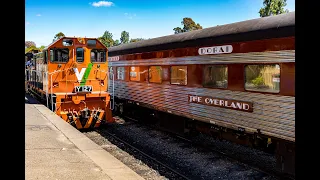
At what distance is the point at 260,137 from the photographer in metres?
8.01

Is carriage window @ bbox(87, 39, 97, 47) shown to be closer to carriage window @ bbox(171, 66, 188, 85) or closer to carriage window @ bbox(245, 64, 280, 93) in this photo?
carriage window @ bbox(171, 66, 188, 85)

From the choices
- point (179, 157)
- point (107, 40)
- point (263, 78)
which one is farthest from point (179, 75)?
point (107, 40)

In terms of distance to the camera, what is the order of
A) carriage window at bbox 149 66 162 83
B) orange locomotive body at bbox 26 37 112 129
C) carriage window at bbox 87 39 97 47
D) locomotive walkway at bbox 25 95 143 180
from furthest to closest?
carriage window at bbox 87 39 97 47 < orange locomotive body at bbox 26 37 112 129 < carriage window at bbox 149 66 162 83 < locomotive walkway at bbox 25 95 143 180

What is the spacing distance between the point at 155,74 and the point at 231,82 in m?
4.30

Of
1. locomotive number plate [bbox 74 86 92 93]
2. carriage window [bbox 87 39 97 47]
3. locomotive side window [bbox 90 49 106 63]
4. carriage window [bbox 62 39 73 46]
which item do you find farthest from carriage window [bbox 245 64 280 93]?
carriage window [bbox 62 39 73 46]

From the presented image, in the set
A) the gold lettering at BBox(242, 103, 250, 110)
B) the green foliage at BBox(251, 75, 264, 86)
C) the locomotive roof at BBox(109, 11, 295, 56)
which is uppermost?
the locomotive roof at BBox(109, 11, 295, 56)

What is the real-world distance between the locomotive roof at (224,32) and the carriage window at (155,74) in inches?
28.5

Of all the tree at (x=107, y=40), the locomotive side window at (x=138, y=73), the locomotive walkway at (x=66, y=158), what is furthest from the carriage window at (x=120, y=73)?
the tree at (x=107, y=40)

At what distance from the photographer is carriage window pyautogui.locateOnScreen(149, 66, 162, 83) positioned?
11.7 metres

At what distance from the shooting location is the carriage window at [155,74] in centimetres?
1174

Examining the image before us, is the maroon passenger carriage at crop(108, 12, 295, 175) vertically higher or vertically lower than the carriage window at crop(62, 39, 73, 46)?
lower

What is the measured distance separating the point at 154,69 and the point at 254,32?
522cm

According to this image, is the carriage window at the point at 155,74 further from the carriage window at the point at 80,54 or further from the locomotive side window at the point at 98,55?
the carriage window at the point at 80,54

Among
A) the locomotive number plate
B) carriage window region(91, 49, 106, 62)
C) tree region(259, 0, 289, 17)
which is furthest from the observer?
tree region(259, 0, 289, 17)
